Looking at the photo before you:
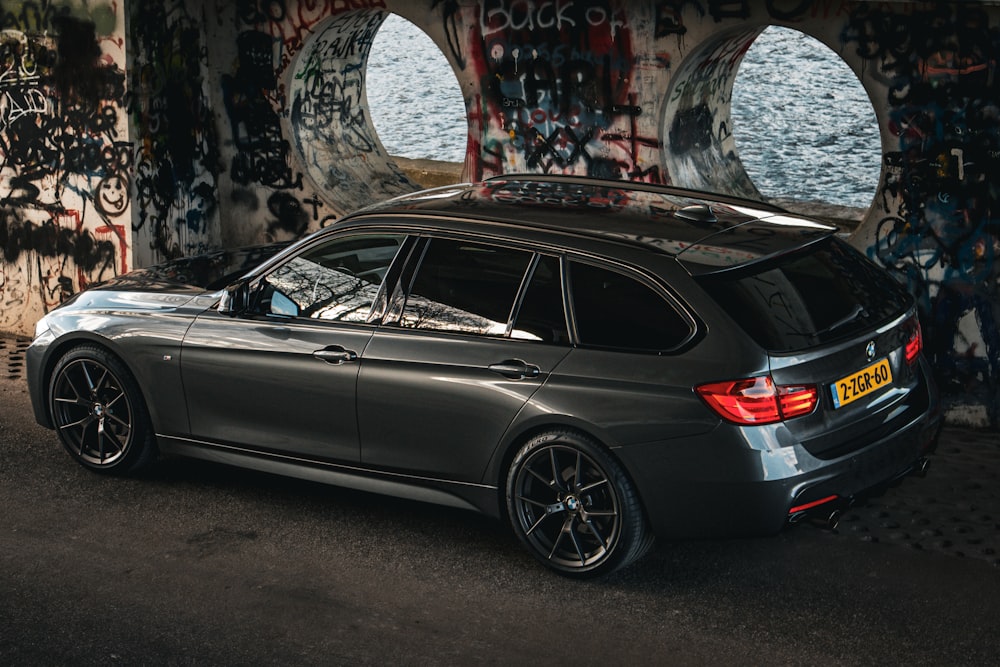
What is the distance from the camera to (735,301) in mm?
5711

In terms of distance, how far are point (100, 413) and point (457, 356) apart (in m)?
2.37

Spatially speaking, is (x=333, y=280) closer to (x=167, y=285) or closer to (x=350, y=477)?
(x=350, y=477)

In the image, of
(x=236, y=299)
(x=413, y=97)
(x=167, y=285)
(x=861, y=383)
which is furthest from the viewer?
(x=413, y=97)

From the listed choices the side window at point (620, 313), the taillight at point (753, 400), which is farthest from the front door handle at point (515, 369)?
the taillight at point (753, 400)

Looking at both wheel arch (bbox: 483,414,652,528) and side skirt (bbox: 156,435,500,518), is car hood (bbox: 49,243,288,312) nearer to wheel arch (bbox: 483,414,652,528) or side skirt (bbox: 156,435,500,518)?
side skirt (bbox: 156,435,500,518)

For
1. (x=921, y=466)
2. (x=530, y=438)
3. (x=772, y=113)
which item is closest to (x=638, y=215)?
(x=530, y=438)

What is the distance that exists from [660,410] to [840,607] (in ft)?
3.95

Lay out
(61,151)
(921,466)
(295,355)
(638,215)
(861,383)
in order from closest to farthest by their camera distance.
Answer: (861,383), (921,466), (638,215), (295,355), (61,151)

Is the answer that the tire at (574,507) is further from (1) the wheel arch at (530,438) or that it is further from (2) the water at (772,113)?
(2) the water at (772,113)

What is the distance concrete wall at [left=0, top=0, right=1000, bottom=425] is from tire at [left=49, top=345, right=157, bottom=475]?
326cm

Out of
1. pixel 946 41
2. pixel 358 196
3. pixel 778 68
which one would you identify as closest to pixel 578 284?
pixel 946 41

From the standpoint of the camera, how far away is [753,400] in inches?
219

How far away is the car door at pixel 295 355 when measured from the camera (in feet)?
21.4

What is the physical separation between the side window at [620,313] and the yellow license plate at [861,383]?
0.70m
